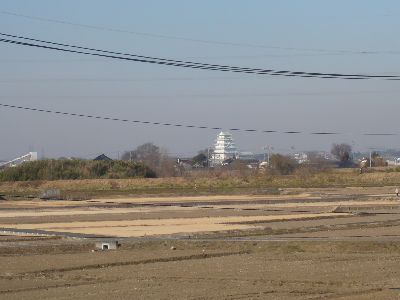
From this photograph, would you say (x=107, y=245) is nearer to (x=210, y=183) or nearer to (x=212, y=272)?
(x=212, y=272)

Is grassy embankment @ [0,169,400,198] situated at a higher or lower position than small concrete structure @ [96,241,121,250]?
higher

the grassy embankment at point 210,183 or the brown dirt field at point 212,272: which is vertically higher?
the grassy embankment at point 210,183

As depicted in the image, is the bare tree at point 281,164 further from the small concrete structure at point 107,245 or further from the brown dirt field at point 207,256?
the small concrete structure at point 107,245

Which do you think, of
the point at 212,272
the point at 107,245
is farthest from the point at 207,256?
the point at 212,272

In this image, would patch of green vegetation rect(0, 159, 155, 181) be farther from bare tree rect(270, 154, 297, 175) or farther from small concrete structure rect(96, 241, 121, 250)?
small concrete structure rect(96, 241, 121, 250)

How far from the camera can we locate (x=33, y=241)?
2941 cm

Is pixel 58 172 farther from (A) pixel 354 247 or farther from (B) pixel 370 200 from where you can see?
(A) pixel 354 247

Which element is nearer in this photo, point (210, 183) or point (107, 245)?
point (107, 245)

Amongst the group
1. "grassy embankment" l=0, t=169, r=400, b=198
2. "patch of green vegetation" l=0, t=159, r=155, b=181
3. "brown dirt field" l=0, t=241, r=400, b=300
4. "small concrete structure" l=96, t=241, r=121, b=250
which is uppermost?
"patch of green vegetation" l=0, t=159, r=155, b=181

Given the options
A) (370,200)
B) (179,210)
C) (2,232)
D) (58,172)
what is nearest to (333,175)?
(58,172)

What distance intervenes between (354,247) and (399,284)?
931cm

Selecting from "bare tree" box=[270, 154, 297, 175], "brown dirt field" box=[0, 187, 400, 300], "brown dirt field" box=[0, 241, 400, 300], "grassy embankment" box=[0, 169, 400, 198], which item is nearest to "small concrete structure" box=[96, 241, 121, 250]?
"brown dirt field" box=[0, 187, 400, 300]

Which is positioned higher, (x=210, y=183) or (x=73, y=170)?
(x=73, y=170)

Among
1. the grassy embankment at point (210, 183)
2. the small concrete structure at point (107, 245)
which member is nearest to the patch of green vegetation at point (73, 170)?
the grassy embankment at point (210, 183)
